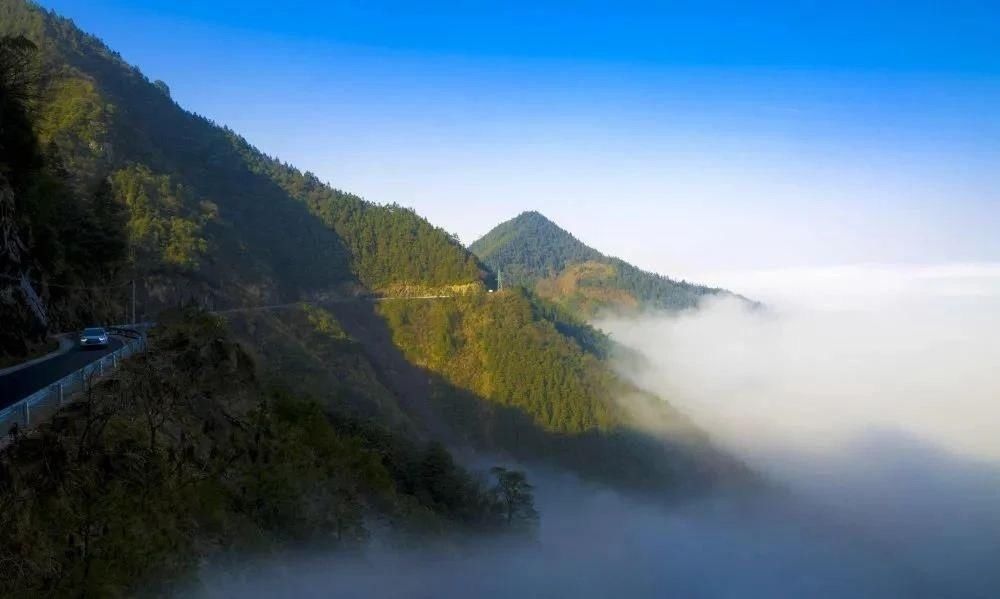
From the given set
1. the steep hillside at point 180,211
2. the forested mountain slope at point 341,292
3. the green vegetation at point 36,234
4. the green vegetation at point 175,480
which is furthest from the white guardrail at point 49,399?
the forested mountain slope at point 341,292

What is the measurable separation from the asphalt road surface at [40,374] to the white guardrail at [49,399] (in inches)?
34.4

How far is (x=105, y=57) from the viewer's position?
116 meters

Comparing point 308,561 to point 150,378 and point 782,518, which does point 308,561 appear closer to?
point 150,378

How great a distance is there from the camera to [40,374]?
681 inches

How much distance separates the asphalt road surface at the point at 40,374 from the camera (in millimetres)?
14659

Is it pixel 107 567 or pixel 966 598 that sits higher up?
pixel 107 567

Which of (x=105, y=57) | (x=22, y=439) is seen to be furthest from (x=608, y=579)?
(x=105, y=57)

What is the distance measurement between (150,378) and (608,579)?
159 feet

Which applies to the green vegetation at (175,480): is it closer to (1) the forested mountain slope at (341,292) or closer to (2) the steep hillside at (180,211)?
(2) the steep hillside at (180,211)

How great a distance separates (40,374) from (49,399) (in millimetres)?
4572

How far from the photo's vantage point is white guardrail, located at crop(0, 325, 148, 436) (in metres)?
11.8

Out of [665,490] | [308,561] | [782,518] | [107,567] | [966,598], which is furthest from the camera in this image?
[782,518]

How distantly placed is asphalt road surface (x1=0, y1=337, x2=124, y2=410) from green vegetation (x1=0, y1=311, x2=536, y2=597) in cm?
A: 182

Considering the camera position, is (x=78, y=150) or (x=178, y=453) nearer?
(x=178, y=453)
